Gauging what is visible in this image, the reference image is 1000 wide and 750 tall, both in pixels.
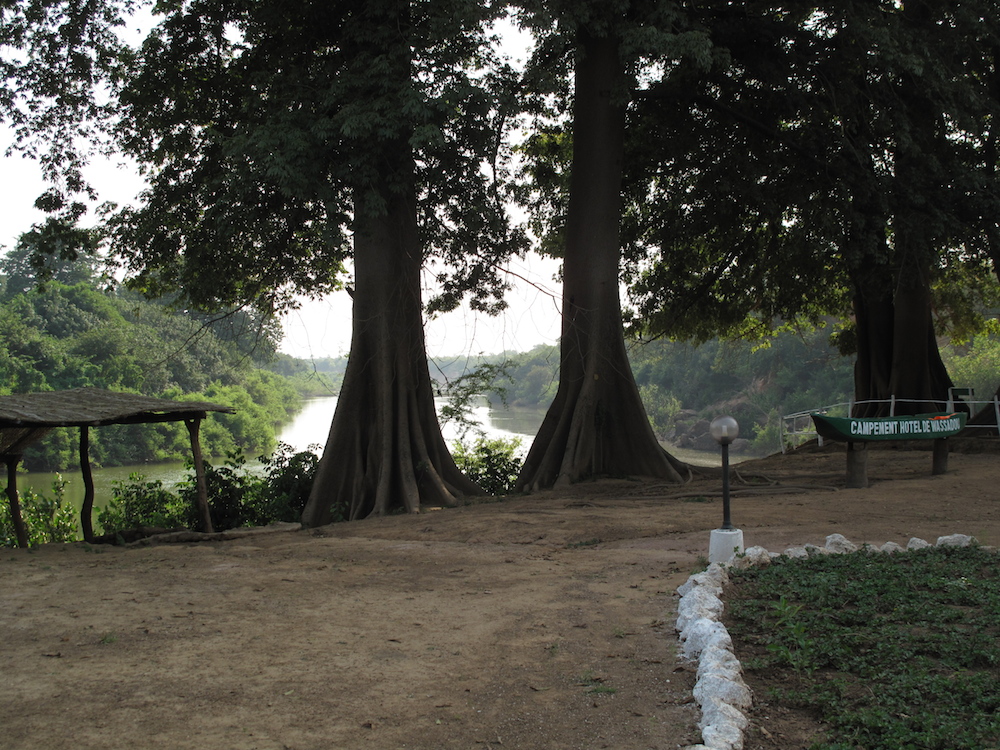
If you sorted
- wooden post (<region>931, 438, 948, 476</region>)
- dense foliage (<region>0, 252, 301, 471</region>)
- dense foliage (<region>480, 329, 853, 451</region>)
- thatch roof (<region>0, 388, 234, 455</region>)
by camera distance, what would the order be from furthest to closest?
dense foliage (<region>480, 329, 853, 451</region>), dense foliage (<region>0, 252, 301, 471</region>), wooden post (<region>931, 438, 948, 476</region>), thatch roof (<region>0, 388, 234, 455</region>)

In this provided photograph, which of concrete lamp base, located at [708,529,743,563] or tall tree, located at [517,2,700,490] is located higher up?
tall tree, located at [517,2,700,490]

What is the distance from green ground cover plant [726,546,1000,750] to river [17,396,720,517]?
1071 centimetres

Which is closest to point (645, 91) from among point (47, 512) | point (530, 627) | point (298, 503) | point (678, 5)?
point (678, 5)

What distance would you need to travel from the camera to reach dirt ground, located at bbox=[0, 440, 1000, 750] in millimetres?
3926

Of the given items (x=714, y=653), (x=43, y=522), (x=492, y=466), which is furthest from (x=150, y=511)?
(x=714, y=653)

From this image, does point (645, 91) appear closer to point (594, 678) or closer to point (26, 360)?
point (594, 678)

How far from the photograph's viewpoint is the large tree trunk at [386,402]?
12281 mm

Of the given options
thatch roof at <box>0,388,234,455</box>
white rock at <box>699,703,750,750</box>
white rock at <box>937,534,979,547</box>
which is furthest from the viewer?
thatch roof at <box>0,388,234,455</box>

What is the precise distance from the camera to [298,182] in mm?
10516

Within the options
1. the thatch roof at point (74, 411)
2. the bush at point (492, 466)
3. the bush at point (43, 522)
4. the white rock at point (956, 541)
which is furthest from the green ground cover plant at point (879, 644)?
the bush at point (43, 522)

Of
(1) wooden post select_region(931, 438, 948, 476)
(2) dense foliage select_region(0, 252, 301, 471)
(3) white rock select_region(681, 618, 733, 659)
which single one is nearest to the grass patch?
(3) white rock select_region(681, 618, 733, 659)

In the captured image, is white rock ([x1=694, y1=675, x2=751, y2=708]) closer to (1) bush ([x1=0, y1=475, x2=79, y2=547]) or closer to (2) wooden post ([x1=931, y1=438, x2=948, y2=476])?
(2) wooden post ([x1=931, y1=438, x2=948, y2=476])

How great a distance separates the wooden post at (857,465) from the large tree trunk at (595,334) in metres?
2.33

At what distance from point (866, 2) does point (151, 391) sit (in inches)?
1592
